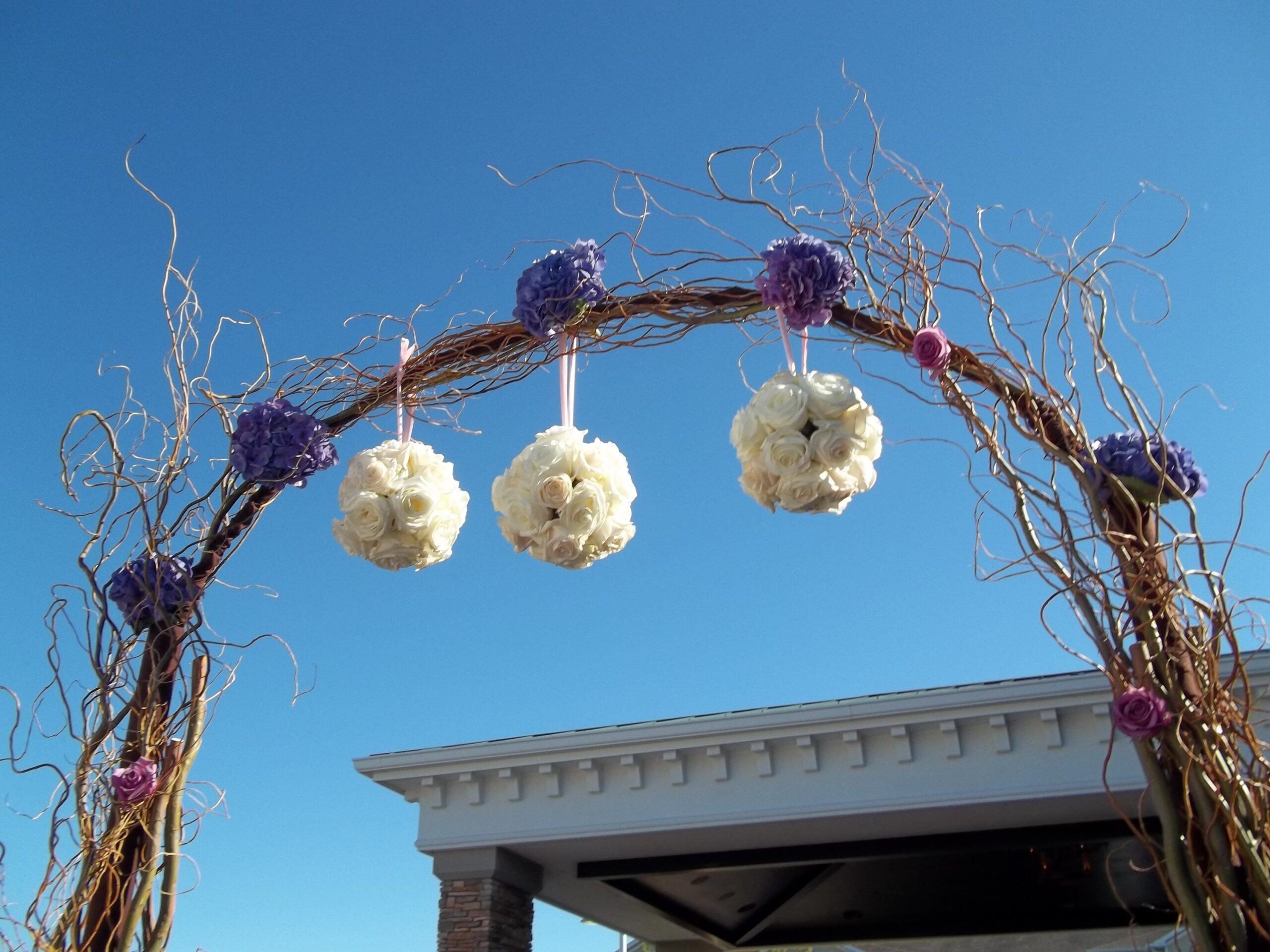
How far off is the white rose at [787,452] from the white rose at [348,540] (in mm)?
1092

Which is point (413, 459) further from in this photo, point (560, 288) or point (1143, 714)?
point (1143, 714)

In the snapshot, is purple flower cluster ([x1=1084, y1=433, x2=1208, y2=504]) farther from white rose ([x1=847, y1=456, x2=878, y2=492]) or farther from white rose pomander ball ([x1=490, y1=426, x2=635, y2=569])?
white rose pomander ball ([x1=490, y1=426, x2=635, y2=569])

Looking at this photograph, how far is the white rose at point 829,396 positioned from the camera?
85.9 inches

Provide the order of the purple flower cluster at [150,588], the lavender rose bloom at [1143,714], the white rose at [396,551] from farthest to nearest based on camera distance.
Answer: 1. the purple flower cluster at [150,588]
2. the white rose at [396,551]
3. the lavender rose bloom at [1143,714]

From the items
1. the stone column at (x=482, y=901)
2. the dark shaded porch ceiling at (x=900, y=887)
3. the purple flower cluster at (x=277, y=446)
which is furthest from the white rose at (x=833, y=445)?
the stone column at (x=482, y=901)

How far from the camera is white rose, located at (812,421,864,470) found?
2.16 metres

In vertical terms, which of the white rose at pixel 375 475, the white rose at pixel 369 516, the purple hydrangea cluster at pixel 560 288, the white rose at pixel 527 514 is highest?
the purple hydrangea cluster at pixel 560 288

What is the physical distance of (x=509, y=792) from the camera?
7680mm

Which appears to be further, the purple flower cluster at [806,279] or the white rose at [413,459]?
the white rose at [413,459]

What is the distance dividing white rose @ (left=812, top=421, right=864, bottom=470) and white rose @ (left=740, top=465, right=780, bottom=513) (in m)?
Result: 0.11

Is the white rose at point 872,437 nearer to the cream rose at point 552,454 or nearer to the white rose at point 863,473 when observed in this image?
the white rose at point 863,473

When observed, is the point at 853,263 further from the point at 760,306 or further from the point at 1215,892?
the point at 1215,892

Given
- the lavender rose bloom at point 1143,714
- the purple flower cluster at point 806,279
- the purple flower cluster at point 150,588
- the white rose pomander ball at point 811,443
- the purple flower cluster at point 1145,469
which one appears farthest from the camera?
the purple flower cluster at point 150,588

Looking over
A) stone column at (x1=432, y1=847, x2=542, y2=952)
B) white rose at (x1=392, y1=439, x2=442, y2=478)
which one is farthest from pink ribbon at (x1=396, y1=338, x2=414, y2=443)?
stone column at (x1=432, y1=847, x2=542, y2=952)
